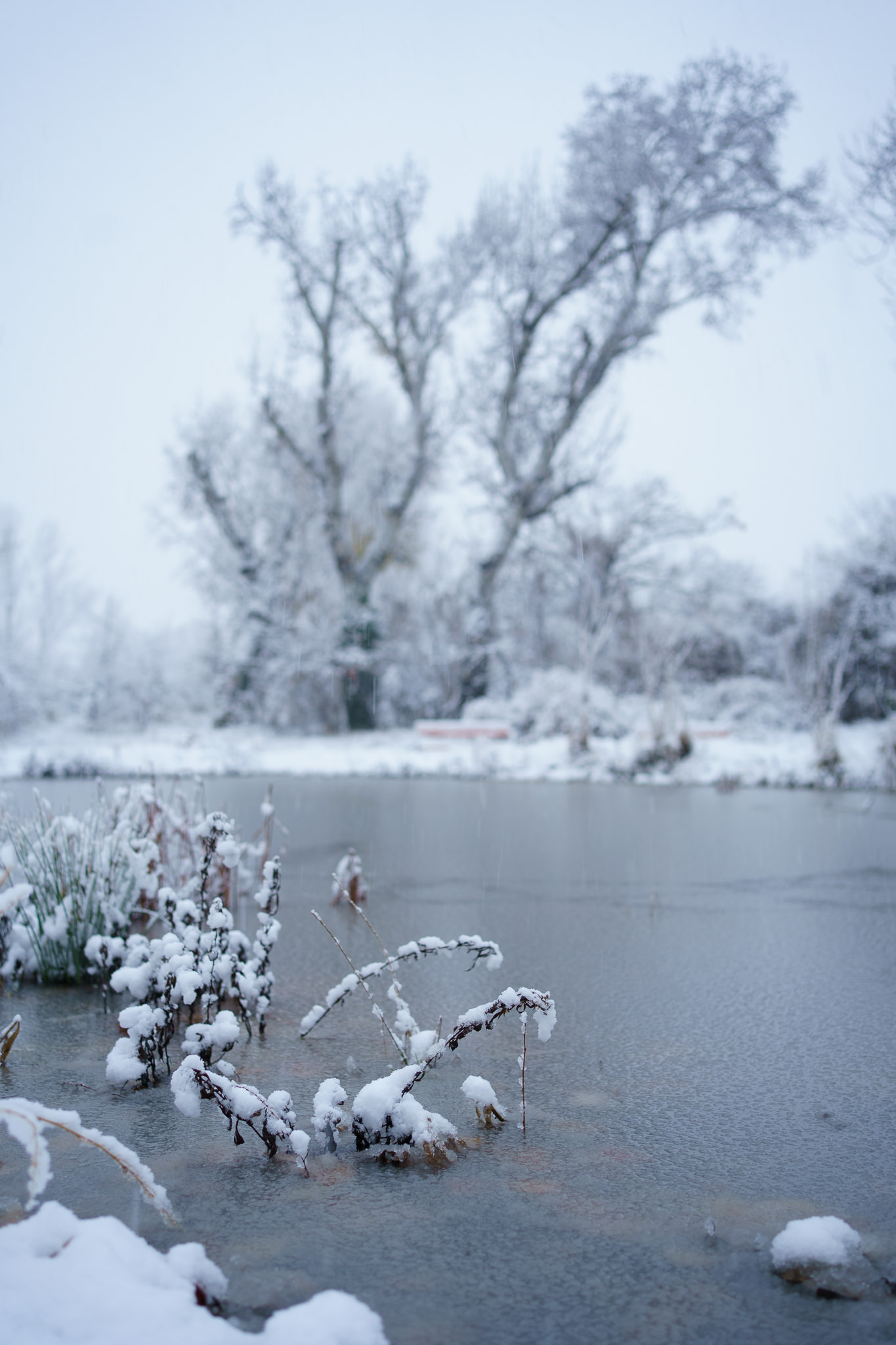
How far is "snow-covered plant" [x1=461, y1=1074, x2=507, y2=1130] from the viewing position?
2.09 metres

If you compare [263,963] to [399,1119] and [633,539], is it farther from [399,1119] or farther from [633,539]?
[633,539]

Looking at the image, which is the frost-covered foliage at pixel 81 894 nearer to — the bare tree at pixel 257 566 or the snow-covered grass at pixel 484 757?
the snow-covered grass at pixel 484 757

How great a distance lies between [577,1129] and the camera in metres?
2.11

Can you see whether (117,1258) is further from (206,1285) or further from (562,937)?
(562,937)

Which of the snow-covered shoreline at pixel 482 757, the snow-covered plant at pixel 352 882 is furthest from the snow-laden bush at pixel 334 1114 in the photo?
the snow-covered shoreline at pixel 482 757

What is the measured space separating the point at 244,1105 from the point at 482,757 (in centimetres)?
1093

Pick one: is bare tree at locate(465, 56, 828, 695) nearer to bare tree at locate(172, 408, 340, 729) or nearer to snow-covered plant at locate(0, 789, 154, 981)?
bare tree at locate(172, 408, 340, 729)

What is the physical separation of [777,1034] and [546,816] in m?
5.62

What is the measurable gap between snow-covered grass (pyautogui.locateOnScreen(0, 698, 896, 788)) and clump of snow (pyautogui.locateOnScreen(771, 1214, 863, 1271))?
8591mm

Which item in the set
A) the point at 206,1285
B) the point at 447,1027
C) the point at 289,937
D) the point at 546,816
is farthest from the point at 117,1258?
the point at 546,816

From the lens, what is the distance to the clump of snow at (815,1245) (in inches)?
60.2

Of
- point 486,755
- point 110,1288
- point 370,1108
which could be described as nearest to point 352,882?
point 370,1108

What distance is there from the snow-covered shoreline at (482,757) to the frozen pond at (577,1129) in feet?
22.3

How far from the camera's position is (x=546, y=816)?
8.40m
